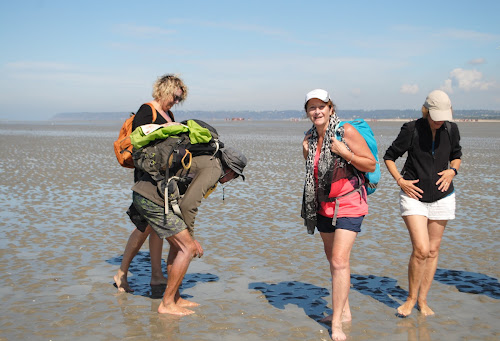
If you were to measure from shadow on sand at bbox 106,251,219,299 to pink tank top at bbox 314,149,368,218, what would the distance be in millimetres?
1958

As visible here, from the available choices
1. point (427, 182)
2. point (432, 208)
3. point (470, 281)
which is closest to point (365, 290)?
point (470, 281)

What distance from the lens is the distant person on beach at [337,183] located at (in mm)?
4637

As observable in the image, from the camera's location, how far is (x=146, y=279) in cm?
644

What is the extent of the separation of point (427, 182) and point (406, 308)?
46.9 inches

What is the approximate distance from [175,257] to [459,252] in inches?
167

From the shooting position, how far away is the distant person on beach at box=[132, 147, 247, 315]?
491 cm

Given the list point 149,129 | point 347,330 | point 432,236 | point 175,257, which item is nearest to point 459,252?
point 432,236

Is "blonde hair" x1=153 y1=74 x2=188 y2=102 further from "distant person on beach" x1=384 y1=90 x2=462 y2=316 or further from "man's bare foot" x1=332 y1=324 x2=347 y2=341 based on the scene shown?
"man's bare foot" x1=332 y1=324 x2=347 y2=341

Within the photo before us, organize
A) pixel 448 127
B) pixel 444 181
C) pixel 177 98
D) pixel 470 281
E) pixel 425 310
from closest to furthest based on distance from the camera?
pixel 444 181
pixel 448 127
pixel 425 310
pixel 177 98
pixel 470 281

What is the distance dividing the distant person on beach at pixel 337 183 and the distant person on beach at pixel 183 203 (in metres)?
0.77

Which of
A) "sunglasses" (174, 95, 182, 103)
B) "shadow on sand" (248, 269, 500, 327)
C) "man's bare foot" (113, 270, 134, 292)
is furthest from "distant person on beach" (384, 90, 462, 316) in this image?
"man's bare foot" (113, 270, 134, 292)

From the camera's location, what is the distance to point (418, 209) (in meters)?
5.04

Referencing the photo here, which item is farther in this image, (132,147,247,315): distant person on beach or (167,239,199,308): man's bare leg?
(167,239,199,308): man's bare leg

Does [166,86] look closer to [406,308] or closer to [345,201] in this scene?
[345,201]
